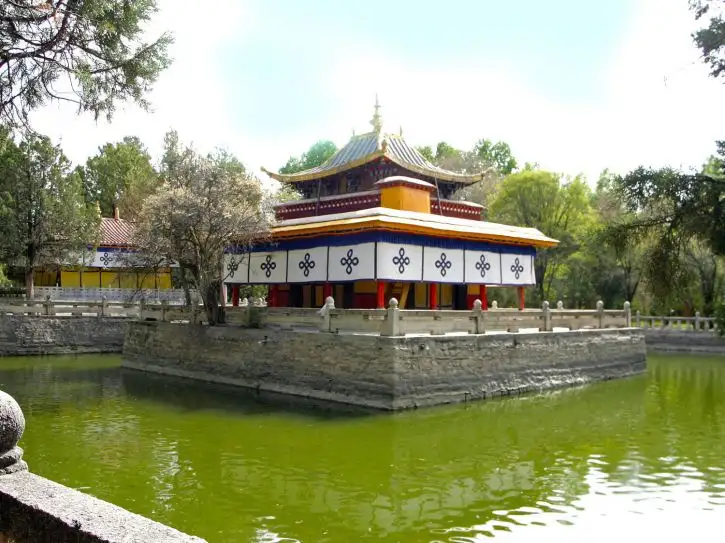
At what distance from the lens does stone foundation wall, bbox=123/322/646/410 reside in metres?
17.0

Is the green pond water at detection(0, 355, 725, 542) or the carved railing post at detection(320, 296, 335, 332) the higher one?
the carved railing post at detection(320, 296, 335, 332)

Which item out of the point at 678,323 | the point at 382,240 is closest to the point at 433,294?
the point at 382,240

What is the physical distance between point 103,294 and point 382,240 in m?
22.7

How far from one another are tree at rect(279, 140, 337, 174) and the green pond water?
4734 cm

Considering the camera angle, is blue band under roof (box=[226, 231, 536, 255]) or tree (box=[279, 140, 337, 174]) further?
tree (box=[279, 140, 337, 174])

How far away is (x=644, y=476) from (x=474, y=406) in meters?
6.83

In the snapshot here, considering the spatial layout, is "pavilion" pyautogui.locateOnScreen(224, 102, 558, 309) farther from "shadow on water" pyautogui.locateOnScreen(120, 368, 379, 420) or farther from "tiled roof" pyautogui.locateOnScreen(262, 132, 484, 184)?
"shadow on water" pyautogui.locateOnScreen(120, 368, 379, 420)

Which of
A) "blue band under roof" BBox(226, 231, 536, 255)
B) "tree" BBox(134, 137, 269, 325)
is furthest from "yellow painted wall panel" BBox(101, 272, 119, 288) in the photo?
"blue band under roof" BBox(226, 231, 536, 255)

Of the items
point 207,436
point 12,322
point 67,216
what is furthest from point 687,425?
point 67,216

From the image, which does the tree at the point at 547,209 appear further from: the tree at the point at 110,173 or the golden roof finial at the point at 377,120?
the tree at the point at 110,173

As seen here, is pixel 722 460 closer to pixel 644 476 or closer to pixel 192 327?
pixel 644 476

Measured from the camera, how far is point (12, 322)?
1163 inches

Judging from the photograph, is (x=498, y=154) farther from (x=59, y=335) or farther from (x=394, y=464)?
(x=394, y=464)

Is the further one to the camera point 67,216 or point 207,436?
point 67,216
